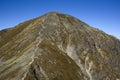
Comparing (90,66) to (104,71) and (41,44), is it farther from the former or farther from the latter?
(41,44)

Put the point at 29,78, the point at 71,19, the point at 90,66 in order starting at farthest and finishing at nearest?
the point at 71,19
the point at 90,66
the point at 29,78

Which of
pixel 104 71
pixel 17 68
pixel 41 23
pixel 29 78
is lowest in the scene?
pixel 104 71

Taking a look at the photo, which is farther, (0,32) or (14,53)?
(0,32)

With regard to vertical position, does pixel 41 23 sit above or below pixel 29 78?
above

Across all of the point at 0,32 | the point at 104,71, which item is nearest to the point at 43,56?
the point at 104,71

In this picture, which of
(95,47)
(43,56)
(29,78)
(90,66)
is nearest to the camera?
(29,78)

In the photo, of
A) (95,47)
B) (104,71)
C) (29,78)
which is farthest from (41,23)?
(29,78)
